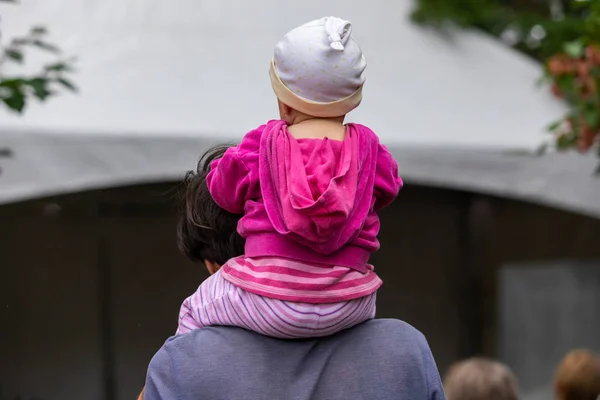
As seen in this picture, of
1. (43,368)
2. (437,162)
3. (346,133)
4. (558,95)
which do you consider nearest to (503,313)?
(558,95)

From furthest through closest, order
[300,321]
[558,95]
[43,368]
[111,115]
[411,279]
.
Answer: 1. [558,95]
2. [411,279]
3. [43,368]
4. [111,115]
5. [300,321]

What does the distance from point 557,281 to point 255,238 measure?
416 centimetres

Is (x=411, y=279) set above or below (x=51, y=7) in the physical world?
below

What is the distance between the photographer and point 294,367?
126cm

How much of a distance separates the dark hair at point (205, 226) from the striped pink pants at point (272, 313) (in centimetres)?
11

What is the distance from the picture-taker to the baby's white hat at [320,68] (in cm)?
128

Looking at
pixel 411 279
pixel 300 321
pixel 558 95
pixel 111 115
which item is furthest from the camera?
pixel 558 95

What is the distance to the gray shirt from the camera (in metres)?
1.23

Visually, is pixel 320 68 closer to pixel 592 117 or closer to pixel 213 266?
pixel 213 266

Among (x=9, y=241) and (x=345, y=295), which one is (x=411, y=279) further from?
(x=345, y=295)

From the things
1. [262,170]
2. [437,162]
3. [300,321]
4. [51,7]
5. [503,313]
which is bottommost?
[503,313]

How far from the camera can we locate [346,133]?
50.6 inches

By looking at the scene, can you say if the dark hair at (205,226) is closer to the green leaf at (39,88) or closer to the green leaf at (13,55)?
the green leaf at (39,88)

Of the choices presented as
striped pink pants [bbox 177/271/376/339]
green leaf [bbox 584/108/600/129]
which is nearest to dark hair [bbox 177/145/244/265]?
striped pink pants [bbox 177/271/376/339]
